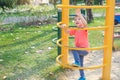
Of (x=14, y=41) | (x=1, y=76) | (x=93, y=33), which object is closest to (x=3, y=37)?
(x=14, y=41)

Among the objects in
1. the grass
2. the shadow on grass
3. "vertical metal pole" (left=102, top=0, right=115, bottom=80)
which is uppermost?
"vertical metal pole" (left=102, top=0, right=115, bottom=80)

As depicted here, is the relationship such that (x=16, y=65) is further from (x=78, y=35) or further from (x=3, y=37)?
(x=3, y=37)

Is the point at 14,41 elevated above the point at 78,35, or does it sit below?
below

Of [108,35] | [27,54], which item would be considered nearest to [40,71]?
[27,54]

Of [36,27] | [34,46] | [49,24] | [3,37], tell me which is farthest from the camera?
[49,24]

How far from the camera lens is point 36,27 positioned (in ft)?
31.9

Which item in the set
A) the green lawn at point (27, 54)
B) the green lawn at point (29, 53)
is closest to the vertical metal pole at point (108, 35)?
the green lawn at point (29, 53)

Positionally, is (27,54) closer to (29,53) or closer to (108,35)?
(29,53)

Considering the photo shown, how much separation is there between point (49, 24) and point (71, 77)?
5.67m

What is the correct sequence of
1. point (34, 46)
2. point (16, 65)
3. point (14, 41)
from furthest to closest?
point (14, 41) → point (34, 46) → point (16, 65)

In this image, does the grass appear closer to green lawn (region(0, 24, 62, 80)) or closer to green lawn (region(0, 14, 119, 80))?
green lawn (region(0, 14, 119, 80))

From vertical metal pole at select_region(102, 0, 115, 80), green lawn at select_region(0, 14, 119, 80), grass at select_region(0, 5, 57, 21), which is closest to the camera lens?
vertical metal pole at select_region(102, 0, 115, 80)

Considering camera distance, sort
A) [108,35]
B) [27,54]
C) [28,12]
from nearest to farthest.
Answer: [108,35], [27,54], [28,12]

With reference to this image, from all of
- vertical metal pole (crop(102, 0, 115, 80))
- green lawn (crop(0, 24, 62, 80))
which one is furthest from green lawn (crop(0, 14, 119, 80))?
vertical metal pole (crop(102, 0, 115, 80))
